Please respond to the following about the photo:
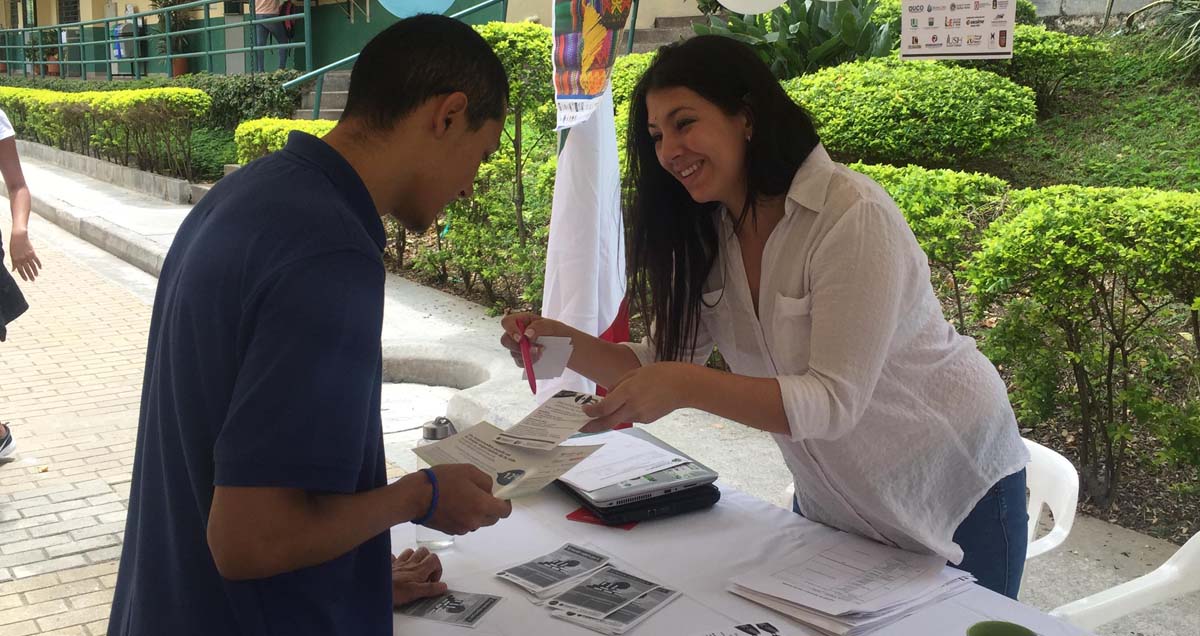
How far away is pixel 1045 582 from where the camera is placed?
12.3 ft

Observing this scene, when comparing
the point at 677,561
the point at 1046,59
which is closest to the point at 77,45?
the point at 1046,59

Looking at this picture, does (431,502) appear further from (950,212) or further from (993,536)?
(950,212)

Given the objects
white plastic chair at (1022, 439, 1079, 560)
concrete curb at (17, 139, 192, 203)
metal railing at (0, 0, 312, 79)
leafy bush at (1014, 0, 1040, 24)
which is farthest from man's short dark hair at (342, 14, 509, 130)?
metal railing at (0, 0, 312, 79)

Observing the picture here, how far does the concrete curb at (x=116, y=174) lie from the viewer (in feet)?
46.3

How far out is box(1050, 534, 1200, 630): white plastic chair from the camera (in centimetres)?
262

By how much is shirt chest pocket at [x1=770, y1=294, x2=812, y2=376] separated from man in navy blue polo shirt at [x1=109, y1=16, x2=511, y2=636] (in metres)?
0.70

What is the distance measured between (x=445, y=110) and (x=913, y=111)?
6.11m

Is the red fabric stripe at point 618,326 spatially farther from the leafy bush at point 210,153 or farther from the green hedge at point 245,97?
the leafy bush at point 210,153

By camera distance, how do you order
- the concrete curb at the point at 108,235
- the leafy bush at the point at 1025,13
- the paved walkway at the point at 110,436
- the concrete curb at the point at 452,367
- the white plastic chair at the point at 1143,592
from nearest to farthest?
the white plastic chair at the point at 1143,592 < the paved walkway at the point at 110,436 < the concrete curb at the point at 452,367 < the leafy bush at the point at 1025,13 < the concrete curb at the point at 108,235

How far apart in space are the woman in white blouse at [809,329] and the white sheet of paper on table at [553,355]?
41 mm

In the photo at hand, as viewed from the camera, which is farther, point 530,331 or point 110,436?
point 110,436

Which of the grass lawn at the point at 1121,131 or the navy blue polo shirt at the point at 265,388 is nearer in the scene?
the navy blue polo shirt at the point at 265,388

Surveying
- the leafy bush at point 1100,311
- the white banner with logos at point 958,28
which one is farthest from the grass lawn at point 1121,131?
Answer: the white banner with logos at point 958,28

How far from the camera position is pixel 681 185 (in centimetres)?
238
